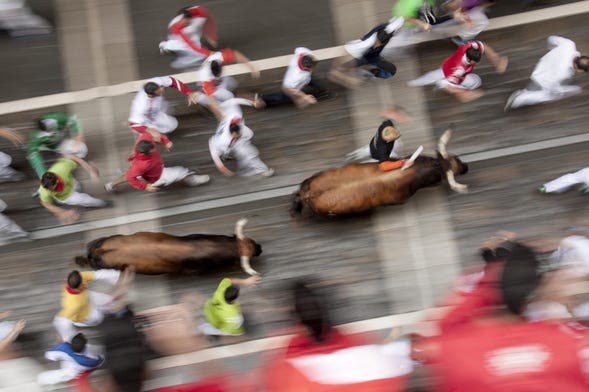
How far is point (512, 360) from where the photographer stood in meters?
5.41

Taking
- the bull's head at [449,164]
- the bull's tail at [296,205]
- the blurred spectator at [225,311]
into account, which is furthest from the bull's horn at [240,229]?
the bull's head at [449,164]

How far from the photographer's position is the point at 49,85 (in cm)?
941

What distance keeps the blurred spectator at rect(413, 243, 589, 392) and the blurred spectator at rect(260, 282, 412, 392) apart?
0.54 metres

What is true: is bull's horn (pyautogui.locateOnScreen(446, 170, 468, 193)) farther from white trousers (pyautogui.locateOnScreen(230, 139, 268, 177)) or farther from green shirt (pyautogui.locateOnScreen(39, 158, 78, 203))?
green shirt (pyautogui.locateOnScreen(39, 158, 78, 203))

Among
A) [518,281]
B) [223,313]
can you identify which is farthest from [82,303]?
[518,281]

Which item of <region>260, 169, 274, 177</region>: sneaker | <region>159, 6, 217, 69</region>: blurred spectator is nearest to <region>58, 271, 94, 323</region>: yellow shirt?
<region>260, 169, 274, 177</region>: sneaker

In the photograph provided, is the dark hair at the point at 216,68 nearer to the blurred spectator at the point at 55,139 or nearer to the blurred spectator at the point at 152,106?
the blurred spectator at the point at 152,106

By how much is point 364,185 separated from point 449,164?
1.21 meters

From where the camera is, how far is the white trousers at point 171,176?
8477mm

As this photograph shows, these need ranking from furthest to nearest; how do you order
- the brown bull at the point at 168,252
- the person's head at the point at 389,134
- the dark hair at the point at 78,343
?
the person's head at the point at 389,134, the brown bull at the point at 168,252, the dark hair at the point at 78,343

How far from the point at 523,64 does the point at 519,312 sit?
473cm

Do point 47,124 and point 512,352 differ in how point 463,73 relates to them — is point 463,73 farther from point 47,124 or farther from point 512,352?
point 47,124

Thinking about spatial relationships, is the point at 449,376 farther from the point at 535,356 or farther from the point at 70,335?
the point at 70,335

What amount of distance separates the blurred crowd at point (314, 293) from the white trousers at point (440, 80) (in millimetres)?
27
